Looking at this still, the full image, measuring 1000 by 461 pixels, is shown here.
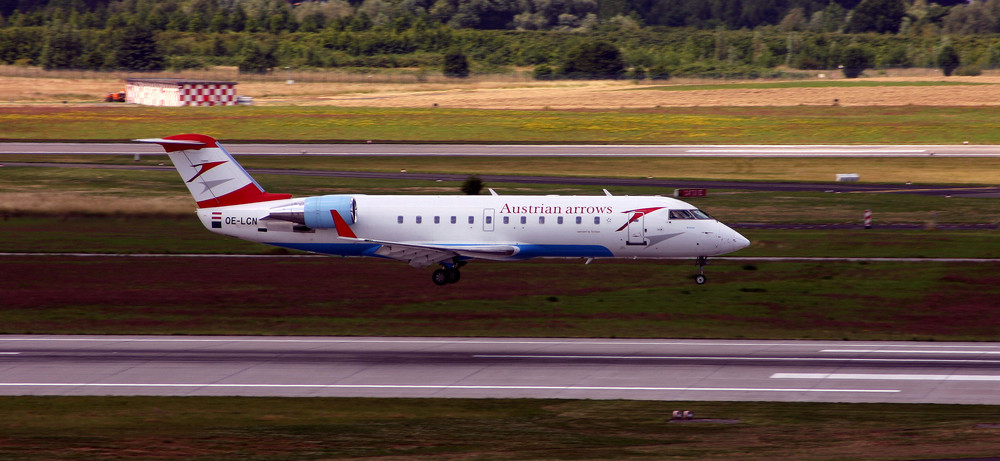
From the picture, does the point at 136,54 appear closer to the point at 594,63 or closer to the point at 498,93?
the point at 498,93

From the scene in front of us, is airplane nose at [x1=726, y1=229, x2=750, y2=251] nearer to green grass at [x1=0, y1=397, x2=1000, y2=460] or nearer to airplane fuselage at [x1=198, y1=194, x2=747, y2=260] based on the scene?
airplane fuselage at [x1=198, y1=194, x2=747, y2=260]

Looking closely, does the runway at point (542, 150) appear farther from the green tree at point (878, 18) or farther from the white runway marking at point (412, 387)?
the green tree at point (878, 18)

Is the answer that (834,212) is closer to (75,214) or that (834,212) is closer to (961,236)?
(961,236)

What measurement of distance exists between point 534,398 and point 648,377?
3974 millimetres

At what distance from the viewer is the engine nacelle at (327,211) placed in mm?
40625

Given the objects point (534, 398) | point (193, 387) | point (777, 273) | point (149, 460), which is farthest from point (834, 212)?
point (149, 460)

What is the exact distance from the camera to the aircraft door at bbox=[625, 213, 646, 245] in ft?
134

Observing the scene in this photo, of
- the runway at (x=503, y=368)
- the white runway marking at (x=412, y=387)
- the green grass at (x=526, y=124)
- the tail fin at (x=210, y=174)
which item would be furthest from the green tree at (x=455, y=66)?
the white runway marking at (x=412, y=387)

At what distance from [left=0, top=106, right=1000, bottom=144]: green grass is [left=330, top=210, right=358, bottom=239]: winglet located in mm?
53737

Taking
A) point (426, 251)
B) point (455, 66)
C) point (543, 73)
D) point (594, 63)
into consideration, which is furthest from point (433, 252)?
point (594, 63)

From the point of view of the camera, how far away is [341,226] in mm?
40562

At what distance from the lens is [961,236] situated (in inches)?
2056

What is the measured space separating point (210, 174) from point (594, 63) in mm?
105760

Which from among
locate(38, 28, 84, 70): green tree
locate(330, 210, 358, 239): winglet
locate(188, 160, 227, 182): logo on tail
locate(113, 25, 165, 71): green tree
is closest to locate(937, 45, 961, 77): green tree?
locate(113, 25, 165, 71): green tree
